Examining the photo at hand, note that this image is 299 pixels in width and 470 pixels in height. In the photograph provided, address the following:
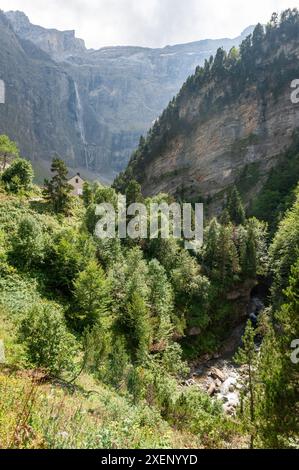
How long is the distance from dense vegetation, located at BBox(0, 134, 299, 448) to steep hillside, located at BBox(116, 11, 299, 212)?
33103 millimetres

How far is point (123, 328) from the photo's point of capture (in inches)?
→ 1329

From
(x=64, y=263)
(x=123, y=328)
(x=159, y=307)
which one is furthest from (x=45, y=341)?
(x=159, y=307)

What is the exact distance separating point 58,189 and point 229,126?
78.4 metres

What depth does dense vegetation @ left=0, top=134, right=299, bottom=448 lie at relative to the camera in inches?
490

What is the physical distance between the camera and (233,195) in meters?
72.6

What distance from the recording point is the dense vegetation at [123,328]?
40.8 ft

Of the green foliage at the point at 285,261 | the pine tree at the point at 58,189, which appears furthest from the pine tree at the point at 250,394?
the pine tree at the point at 58,189

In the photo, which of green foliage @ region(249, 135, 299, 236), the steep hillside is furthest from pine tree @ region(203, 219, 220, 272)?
the steep hillside

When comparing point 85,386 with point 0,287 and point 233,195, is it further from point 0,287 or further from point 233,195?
point 233,195

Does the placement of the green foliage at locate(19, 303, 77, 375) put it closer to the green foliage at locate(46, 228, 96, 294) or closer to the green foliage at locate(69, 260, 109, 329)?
the green foliage at locate(69, 260, 109, 329)

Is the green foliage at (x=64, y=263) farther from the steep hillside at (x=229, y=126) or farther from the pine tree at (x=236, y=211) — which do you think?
the steep hillside at (x=229, y=126)

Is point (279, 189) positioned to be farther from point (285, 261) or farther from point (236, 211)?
point (285, 261)

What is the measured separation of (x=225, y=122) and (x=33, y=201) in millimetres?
82770
